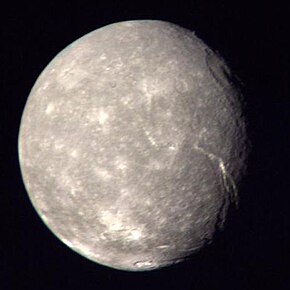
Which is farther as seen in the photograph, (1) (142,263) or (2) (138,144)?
(1) (142,263)

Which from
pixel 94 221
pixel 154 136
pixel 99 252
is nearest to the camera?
pixel 154 136

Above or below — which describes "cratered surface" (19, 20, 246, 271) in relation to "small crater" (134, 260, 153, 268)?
above

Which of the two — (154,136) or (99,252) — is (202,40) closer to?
(154,136)

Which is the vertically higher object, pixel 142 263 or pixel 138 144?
pixel 138 144

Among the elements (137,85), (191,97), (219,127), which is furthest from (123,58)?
(219,127)

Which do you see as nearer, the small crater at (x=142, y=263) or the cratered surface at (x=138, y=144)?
the cratered surface at (x=138, y=144)

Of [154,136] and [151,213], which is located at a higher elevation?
[154,136]

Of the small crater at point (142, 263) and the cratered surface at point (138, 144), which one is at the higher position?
the cratered surface at point (138, 144)

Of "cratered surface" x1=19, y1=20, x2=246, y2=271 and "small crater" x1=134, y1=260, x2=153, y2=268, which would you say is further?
"small crater" x1=134, y1=260, x2=153, y2=268
